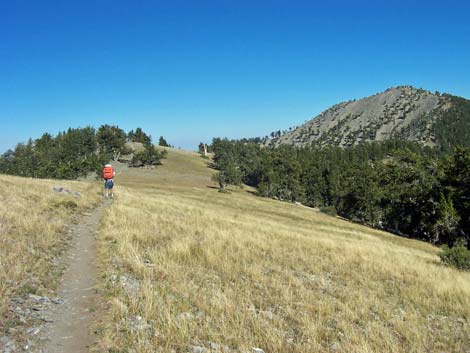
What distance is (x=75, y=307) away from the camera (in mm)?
6867

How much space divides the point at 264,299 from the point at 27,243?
7.19 meters

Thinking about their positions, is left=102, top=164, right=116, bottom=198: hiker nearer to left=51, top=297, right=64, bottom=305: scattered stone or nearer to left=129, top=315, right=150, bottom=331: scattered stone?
left=51, top=297, right=64, bottom=305: scattered stone

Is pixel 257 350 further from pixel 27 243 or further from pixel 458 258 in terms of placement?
pixel 458 258

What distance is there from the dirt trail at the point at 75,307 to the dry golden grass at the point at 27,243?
45 centimetres

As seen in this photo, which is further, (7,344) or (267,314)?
(267,314)

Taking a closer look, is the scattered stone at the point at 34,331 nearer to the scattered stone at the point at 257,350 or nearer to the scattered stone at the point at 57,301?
the scattered stone at the point at 57,301

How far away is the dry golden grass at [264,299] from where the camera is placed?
6.02 meters

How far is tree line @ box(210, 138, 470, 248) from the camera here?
53.8 metres

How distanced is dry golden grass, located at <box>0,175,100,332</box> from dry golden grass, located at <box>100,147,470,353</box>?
1506 millimetres

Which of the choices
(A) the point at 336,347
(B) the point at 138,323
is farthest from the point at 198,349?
(A) the point at 336,347

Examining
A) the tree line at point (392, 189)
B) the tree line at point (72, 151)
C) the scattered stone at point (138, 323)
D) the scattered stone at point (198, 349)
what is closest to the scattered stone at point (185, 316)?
the scattered stone at point (138, 323)

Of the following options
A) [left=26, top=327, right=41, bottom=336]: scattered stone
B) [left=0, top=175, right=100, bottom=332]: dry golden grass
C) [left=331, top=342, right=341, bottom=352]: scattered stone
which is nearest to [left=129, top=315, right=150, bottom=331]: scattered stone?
[left=26, top=327, right=41, bottom=336]: scattered stone

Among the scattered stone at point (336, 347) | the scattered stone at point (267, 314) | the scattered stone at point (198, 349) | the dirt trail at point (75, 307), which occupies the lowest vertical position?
the dirt trail at point (75, 307)

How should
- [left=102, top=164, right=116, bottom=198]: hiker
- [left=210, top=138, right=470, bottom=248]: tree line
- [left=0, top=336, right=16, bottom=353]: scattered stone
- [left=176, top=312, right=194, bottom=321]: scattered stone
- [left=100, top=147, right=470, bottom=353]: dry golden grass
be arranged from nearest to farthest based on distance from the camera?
[left=0, top=336, right=16, bottom=353]: scattered stone, [left=100, top=147, right=470, bottom=353]: dry golden grass, [left=176, top=312, right=194, bottom=321]: scattered stone, [left=102, top=164, right=116, bottom=198]: hiker, [left=210, top=138, right=470, bottom=248]: tree line
